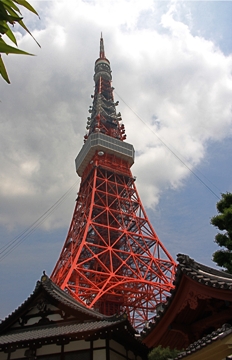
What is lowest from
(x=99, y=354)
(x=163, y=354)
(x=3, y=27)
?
(x=163, y=354)

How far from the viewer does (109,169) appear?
28938 millimetres

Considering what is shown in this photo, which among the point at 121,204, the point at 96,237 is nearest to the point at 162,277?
the point at 96,237

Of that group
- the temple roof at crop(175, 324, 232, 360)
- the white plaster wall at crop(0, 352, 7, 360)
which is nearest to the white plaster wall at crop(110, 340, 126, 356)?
the white plaster wall at crop(0, 352, 7, 360)

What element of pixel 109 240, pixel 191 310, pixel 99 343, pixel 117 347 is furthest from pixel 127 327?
pixel 109 240

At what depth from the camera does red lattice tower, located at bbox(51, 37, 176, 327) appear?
1984 centimetres

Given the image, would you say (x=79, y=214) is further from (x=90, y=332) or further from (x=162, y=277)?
(x=90, y=332)

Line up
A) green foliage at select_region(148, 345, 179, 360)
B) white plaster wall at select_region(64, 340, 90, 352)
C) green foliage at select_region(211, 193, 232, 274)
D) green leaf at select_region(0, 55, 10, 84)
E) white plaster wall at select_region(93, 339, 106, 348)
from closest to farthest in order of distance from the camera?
1. green leaf at select_region(0, 55, 10, 84)
2. green foliage at select_region(148, 345, 179, 360)
3. white plaster wall at select_region(93, 339, 106, 348)
4. white plaster wall at select_region(64, 340, 90, 352)
5. green foliage at select_region(211, 193, 232, 274)

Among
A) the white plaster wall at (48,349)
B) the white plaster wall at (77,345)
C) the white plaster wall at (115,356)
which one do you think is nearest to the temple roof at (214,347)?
the white plaster wall at (115,356)

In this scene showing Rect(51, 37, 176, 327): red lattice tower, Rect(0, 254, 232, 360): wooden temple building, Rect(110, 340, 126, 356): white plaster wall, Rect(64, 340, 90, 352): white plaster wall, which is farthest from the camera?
Rect(51, 37, 176, 327): red lattice tower

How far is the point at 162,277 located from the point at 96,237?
5.94 meters

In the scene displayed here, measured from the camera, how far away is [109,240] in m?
23.3

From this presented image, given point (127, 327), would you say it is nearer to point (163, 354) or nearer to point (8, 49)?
point (163, 354)

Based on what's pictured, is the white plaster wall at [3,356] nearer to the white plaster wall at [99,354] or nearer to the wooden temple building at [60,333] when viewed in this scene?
the wooden temple building at [60,333]

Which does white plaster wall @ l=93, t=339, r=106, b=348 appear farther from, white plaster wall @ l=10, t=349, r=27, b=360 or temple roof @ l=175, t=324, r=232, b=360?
temple roof @ l=175, t=324, r=232, b=360
